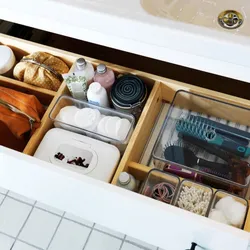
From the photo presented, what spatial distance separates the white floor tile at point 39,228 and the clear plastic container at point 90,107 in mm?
371

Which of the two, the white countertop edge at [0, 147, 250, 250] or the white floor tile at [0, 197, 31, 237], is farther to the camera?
the white floor tile at [0, 197, 31, 237]

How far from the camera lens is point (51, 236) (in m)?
1.40

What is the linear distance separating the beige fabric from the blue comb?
36 cm

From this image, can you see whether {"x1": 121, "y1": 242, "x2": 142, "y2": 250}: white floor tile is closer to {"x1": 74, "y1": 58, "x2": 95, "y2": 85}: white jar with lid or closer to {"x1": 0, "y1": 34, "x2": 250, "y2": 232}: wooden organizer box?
{"x1": 0, "y1": 34, "x2": 250, "y2": 232}: wooden organizer box

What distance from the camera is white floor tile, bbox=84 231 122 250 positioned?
1.37 m

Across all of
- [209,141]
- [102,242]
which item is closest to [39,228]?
[102,242]

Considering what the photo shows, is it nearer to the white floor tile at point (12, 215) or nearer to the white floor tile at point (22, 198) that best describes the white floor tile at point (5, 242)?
the white floor tile at point (12, 215)

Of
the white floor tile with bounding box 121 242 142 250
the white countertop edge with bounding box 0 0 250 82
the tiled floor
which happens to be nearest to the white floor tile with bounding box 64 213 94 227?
the tiled floor

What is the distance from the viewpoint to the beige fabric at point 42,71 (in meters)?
1.23

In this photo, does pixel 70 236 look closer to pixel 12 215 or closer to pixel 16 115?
pixel 12 215

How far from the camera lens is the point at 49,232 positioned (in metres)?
1.41

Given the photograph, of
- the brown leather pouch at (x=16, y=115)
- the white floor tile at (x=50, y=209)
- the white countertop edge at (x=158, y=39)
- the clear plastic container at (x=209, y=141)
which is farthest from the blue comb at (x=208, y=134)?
the white floor tile at (x=50, y=209)

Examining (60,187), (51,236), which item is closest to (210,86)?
(60,187)

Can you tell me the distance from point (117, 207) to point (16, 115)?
14.9 inches
